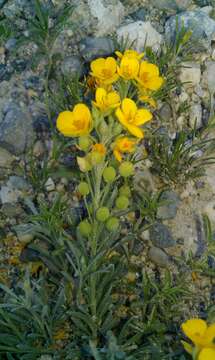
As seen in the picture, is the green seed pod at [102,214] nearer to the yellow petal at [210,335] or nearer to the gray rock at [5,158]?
the yellow petal at [210,335]

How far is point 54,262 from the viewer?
2762 mm

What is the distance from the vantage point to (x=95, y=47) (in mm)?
3375

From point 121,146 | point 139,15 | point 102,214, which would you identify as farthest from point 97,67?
point 139,15

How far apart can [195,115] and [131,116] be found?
1.21 meters

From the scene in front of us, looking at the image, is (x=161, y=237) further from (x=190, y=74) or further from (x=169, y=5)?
(x=169, y=5)

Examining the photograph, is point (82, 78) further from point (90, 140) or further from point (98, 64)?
point (90, 140)

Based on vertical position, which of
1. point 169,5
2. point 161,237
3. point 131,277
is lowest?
point 131,277

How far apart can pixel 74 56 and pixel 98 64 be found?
0.97 meters

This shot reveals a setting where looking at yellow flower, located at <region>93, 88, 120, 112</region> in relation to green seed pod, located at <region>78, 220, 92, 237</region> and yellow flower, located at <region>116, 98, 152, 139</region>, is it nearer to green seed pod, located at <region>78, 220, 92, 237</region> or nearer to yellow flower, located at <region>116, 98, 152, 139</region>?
yellow flower, located at <region>116, 98, 152, 139</region>

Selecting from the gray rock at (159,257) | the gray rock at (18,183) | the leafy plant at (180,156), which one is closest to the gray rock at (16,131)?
the gray rock at (18,183)

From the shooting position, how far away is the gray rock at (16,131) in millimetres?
3117

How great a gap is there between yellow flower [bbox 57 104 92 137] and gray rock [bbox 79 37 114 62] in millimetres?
1221

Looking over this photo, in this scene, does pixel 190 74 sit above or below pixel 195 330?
above

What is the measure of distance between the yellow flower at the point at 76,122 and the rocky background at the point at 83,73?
26.6 inches
